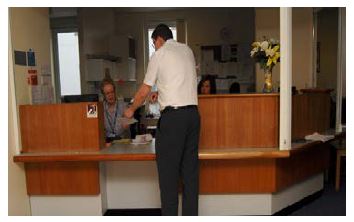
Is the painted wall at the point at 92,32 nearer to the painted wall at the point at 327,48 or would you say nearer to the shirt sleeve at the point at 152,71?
the shirt sleeve at the point at 152,71

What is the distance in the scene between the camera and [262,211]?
276 centimetres

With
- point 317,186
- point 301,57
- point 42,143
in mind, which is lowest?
point 317,186

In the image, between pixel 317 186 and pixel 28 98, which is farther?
pixel 317 186

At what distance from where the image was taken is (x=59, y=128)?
2.60 metres

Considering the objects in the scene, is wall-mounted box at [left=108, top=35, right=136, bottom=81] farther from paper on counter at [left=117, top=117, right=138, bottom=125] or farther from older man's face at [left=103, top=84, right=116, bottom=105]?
paper on counter at [left=117, top=117, right=138, bottom=125]

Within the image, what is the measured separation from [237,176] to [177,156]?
0.69 meters

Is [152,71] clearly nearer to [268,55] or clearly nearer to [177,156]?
[177,156]

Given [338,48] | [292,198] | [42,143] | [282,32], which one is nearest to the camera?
[282,32]

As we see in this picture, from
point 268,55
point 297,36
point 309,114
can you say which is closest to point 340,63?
point 297,36

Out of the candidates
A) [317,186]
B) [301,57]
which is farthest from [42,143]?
[301,57]

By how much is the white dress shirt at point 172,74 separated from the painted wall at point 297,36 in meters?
1.93

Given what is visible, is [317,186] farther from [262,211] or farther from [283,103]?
[283,103]

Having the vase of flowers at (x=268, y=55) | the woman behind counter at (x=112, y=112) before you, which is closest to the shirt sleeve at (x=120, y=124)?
the woman behind counter at (x=112, y=112)
